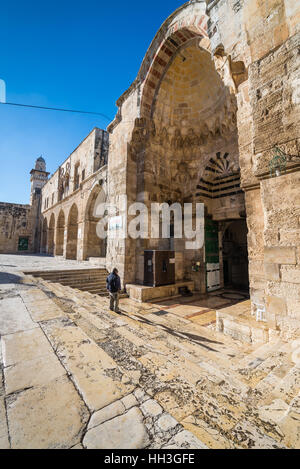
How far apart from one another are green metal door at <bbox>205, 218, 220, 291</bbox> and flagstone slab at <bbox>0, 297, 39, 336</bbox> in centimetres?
695

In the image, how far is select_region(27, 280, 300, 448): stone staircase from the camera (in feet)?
4.06

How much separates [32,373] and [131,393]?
893 mm

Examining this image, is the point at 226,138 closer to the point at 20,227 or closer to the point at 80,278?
the point at 80,278

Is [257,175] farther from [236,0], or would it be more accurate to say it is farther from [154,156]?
[154,156]

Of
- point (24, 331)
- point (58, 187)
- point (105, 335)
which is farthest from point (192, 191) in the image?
point (58, 187)

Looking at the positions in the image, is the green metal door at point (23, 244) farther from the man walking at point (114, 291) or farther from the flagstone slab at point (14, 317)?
the flagstone slab at point (14, 317)

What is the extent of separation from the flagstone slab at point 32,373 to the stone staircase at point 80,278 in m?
6.11

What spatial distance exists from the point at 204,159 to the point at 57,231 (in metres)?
15.0

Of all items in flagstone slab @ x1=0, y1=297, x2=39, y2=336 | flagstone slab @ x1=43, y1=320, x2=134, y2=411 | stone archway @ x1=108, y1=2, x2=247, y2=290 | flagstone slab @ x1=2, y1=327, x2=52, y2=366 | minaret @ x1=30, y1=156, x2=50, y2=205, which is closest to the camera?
flagstone slab @ x1=43, y1=320, x2=134, y2=411

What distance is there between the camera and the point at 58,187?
1942 cm

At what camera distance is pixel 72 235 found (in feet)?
49.4

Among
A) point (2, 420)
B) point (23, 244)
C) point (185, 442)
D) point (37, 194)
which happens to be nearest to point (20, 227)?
point (23, 244)

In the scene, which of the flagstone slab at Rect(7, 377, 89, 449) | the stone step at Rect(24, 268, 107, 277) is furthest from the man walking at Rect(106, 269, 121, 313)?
the stone step at Rect(24, 268, 107, 277)

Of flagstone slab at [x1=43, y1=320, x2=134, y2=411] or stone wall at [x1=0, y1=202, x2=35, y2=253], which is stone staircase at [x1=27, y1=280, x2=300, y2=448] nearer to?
flagstone slab at [x1=43, y1=320, x2=134, y2=411]
